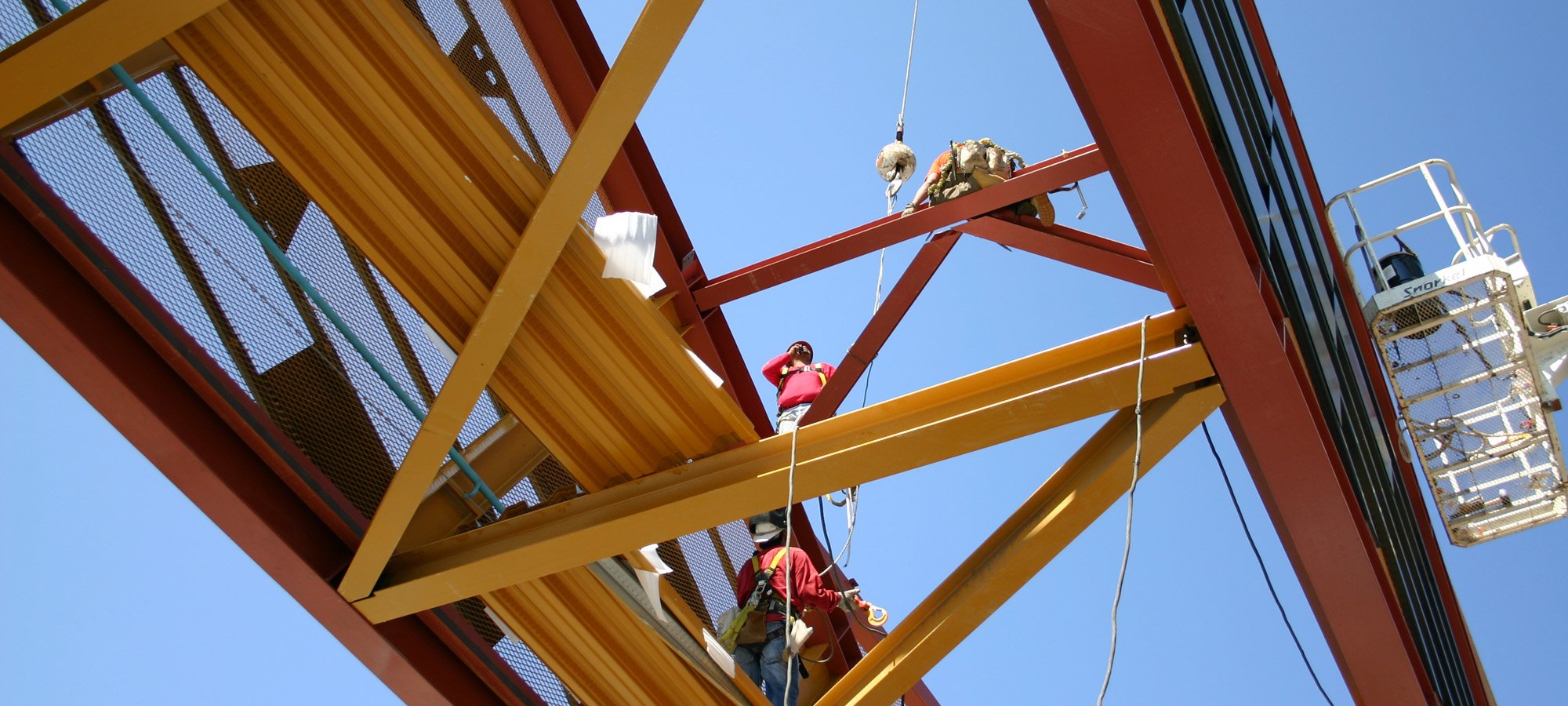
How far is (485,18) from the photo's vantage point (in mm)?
7902

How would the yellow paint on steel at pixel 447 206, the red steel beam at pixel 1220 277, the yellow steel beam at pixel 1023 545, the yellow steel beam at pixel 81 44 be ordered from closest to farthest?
the red steel beam at pixel 1220 277, the yellow steel beam at pixel 81 44, the yellow paint on steel at pixel 447 206, the yellow steel beam at pixel 1023 545

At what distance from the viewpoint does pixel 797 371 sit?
36.3 ft

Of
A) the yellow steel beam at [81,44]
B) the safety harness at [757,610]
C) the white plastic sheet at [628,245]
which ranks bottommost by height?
the safety harness at [757,610]

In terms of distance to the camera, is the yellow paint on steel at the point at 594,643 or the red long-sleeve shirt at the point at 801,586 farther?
the red long-sleeve shirt at the point at 801,586

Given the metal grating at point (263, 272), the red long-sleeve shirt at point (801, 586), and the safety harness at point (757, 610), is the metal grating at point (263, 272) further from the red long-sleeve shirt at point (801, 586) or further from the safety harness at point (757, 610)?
the red long-sleeve shirt at point (801, 586)

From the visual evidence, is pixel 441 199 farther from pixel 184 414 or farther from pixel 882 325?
pixel 882 325

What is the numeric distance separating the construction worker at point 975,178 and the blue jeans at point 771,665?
3361mm

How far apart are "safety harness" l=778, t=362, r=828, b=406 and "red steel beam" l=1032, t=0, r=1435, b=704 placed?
4.82 meters

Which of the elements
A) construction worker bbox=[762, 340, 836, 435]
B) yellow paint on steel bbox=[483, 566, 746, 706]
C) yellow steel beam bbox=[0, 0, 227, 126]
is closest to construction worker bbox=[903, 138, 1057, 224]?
construction worker bbox=[762, 340, 836, 435]

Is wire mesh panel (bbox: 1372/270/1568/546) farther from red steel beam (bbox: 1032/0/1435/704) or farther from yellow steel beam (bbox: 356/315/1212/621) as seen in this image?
yellow steel beam (bbox: 356/315/1212/621)

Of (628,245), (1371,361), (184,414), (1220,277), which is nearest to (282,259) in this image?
(184,414)

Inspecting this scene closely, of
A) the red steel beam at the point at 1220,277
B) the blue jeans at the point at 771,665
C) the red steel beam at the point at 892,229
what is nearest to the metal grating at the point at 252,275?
the blue jeans at the point at 771,665

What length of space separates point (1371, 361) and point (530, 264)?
6.75 metres

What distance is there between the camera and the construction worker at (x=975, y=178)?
30.5ft
